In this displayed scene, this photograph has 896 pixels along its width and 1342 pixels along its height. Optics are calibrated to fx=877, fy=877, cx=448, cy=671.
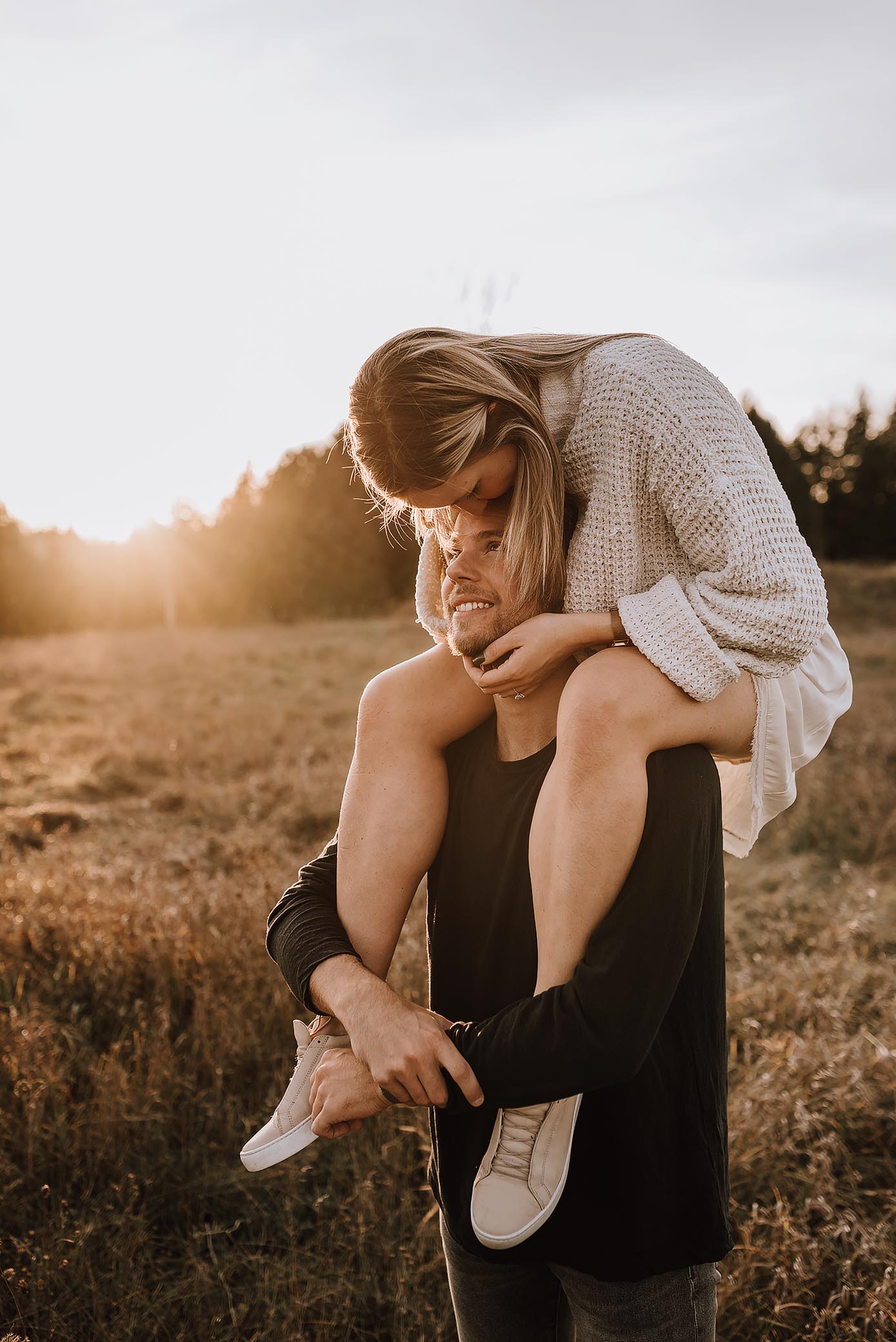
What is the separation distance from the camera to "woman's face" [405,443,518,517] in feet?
4.97

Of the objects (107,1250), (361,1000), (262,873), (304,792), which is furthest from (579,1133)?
(304,792)

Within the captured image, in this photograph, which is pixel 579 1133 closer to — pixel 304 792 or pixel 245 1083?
pixel 245 1083

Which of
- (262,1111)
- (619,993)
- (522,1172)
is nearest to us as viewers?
(619,993)

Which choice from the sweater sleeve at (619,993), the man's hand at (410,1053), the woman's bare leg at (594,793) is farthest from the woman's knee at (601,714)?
the man's hand at (410,1053)

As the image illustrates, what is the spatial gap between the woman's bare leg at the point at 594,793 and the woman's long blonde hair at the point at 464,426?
284 mm

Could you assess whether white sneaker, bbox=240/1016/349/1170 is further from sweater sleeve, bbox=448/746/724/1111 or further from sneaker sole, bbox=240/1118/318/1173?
sweater sleeve, bbox=448/746/724/1111

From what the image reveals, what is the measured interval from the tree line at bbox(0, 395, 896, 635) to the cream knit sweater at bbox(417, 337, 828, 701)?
77.8ft

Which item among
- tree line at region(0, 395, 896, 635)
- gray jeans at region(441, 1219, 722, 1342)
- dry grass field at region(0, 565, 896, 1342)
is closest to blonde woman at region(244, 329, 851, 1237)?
gray jeans at region(441, 1219, 722, 1342)

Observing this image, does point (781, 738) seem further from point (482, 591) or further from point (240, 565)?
point (240, 565)

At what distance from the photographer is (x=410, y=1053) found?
1303 millimetres

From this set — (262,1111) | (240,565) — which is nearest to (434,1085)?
(262,1111)

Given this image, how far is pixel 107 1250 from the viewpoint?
→ 2.08 meters

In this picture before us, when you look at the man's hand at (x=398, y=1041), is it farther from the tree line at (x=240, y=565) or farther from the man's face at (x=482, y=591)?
the tree line at (x=240, y=565)

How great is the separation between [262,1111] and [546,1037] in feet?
6.02
